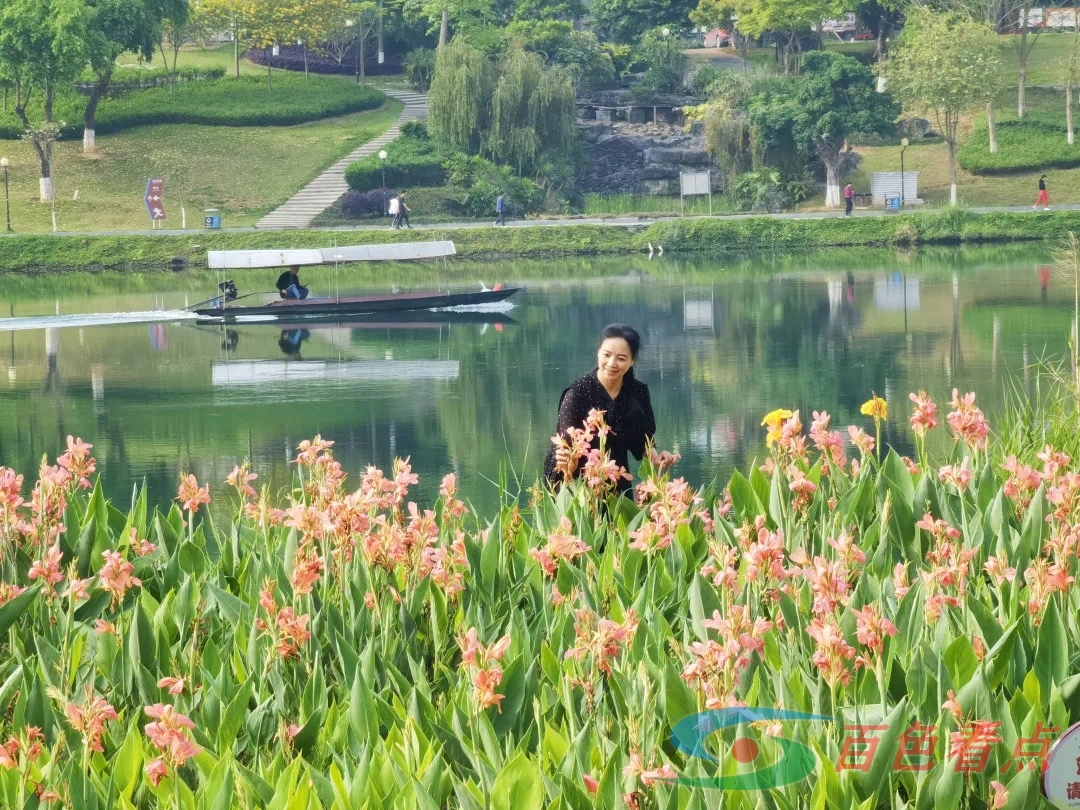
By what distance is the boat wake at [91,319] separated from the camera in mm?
26141

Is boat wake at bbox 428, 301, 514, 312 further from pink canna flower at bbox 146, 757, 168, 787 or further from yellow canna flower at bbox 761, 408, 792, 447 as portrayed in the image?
pink canna flower at bbox 146, 757, 168, 787

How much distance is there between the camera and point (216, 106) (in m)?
51.5

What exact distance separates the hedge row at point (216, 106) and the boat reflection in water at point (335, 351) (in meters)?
24.5

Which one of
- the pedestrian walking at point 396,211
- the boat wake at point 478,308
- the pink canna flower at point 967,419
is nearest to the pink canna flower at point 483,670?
the pink canna flower at point 967,419

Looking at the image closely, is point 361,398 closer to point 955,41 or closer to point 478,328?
point 478,328

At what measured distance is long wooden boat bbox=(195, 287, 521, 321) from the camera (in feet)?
88.7

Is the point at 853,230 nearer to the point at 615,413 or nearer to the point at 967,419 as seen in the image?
the point at 615,413

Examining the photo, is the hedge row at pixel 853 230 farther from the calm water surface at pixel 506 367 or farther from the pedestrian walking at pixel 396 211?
the pedestrian walking at pixel 396 211

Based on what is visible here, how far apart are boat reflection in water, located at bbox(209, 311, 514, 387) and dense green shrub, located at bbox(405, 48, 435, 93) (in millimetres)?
32153

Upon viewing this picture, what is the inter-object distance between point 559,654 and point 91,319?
23.3 meters

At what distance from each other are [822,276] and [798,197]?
1431cm

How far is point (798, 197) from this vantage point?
45844 millimetres

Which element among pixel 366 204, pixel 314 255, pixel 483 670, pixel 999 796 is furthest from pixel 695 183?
pixel 999 796

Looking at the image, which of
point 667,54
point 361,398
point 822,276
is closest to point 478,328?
point 361,398
